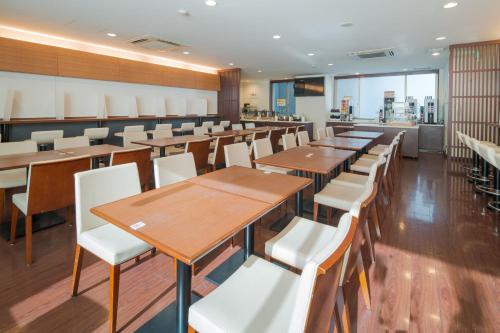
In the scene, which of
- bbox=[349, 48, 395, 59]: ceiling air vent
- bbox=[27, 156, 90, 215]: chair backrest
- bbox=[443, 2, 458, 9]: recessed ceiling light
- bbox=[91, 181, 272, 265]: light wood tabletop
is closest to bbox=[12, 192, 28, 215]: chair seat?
bbox=[27, 156, 90, 215]: chair backrest

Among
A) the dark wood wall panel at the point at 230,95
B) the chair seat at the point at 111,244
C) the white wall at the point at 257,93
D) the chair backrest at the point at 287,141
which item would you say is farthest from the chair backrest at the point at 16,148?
the white wall at the point at 257,93

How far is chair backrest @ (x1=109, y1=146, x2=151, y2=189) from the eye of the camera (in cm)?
296

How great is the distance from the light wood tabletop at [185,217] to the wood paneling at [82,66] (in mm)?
5533

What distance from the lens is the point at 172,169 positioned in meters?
2.33

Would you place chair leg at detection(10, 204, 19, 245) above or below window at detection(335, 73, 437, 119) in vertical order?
below

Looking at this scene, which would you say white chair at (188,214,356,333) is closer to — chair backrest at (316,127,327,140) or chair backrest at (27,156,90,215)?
chair backrest at (27,156,90,215)

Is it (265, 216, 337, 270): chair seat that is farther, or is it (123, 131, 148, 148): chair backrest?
(123, 131, 148, 148): chair backrest

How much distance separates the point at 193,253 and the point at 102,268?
163 cm

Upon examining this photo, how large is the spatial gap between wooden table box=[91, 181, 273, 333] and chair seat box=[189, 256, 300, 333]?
0.21 metres

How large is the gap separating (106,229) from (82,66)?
5734mm

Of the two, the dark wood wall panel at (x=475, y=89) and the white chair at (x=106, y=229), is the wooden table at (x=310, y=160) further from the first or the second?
the dark wood wall panel at (x=475, y=89)

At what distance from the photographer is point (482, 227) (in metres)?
3.08

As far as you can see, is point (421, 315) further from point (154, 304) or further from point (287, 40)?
point (287, 40)

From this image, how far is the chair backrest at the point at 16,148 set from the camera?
126 inches
